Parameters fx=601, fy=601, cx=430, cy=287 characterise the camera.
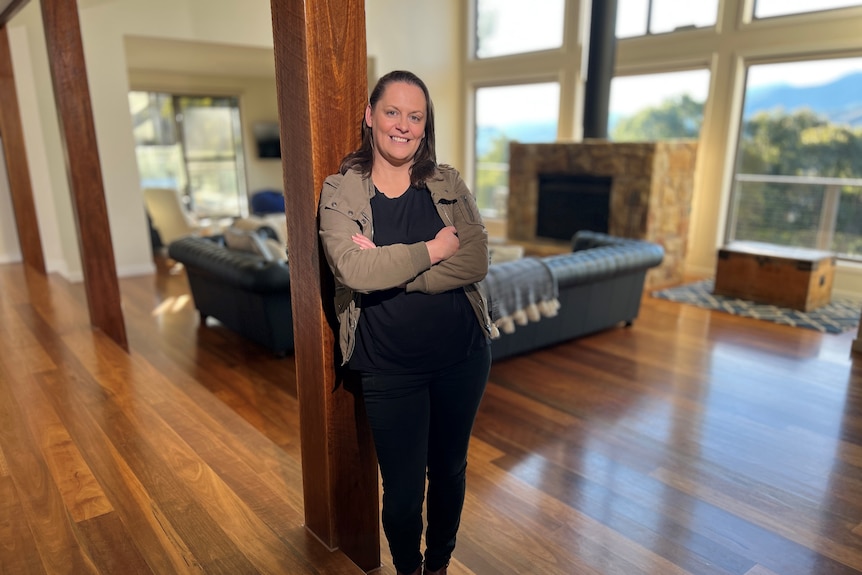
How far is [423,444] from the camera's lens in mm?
1568

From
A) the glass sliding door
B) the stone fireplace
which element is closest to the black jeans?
the stone fireplace

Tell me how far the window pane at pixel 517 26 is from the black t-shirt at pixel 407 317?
259 inches

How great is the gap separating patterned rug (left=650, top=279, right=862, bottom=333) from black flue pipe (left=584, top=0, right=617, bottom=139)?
190 centimetres

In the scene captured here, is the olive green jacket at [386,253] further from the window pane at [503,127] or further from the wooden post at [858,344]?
the window pane at [503,127]

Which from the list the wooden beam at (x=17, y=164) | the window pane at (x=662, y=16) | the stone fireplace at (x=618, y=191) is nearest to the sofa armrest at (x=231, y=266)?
the wooden beam at (x=17, y=164)

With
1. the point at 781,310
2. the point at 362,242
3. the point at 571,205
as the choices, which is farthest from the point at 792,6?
the point at 362,242

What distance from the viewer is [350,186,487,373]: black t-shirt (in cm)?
146

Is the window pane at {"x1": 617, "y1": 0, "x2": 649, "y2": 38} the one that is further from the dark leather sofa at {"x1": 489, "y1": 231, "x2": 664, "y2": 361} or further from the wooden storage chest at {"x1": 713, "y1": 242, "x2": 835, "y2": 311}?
the dark leather sofa at {"x1": 489, "y1": 231, "x2": 664, "y2": 361}

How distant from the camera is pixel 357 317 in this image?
57.9 inches

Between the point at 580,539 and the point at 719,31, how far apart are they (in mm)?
5426

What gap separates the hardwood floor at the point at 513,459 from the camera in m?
2.02

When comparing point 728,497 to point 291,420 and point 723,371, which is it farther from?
point 291,420

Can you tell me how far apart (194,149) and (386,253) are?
9847mm

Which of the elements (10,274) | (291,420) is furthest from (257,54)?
(291,420)
